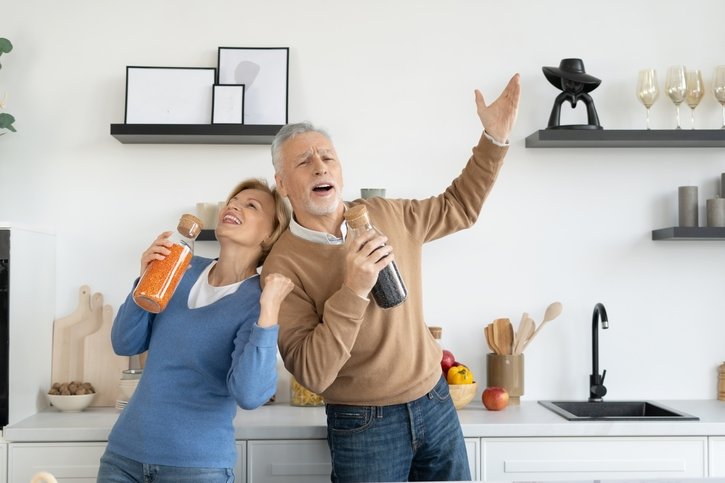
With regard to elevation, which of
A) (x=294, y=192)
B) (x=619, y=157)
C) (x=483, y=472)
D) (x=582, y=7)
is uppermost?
(x=582, y=7)

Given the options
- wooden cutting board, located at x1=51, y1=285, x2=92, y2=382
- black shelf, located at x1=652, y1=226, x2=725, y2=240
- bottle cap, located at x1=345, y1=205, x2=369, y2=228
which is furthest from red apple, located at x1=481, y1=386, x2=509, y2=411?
wooden cutting board, located at x1=51, y1=285, x2=92, y2=382

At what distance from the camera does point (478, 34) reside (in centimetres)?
314

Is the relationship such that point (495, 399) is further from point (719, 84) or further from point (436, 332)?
point (719, 84)

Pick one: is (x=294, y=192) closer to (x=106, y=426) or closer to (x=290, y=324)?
(x=290, y=324)

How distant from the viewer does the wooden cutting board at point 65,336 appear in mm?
2969

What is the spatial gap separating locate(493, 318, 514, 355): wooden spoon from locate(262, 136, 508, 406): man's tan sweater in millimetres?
716

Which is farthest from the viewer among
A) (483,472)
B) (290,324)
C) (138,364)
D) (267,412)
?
(138,364)

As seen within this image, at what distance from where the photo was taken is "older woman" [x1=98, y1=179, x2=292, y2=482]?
73.7 inches

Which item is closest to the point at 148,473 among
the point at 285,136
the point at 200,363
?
the point at 200,363

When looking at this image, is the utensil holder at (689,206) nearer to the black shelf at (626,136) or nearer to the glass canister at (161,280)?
the black shelf at (626,136)

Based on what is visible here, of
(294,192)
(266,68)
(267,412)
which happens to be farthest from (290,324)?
(266,68)

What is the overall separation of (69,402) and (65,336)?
0.29 meters

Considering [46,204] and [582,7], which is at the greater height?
[582,7]

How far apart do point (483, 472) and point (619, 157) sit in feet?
4.39
